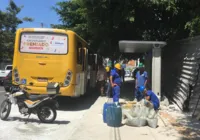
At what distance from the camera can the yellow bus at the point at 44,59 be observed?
43.3ft

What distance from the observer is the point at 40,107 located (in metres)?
10.3

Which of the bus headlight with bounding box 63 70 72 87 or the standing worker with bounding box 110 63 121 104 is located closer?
the standing worker with bounding box 110 63 121 104

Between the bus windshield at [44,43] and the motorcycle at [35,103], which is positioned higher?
the bus windshield at [44,43]

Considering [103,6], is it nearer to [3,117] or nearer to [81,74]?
[81,74]

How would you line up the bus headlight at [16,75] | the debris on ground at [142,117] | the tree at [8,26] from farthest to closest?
the tree at [8,26], the bus headlight at [16,75], the debris on ground at [142,117]

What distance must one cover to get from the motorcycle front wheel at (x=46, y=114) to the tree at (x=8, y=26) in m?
32.5

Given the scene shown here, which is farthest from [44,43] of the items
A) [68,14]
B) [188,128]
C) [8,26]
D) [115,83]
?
[8,26]

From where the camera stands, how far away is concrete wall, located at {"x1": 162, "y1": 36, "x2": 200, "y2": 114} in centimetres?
1222

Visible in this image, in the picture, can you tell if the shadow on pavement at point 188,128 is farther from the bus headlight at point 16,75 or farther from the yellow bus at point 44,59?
the bus headlight at point 16,75

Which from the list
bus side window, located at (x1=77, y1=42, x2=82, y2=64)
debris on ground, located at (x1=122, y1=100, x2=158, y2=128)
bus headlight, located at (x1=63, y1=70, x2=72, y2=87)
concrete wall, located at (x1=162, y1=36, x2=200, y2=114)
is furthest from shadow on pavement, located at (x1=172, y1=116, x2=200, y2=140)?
bus side window, located at (x1=77, y1=42, x2=82, y2=64)

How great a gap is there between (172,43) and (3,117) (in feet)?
35.0

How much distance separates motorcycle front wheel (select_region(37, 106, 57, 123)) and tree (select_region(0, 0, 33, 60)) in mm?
32463

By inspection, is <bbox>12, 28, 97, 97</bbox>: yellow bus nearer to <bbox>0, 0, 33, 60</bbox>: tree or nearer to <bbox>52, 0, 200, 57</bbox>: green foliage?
<bbox>52, 0, 200, 57</bbox>: green foliage

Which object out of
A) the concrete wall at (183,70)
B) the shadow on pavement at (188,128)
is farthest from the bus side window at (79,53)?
the shadow on pavement at (188,128)
